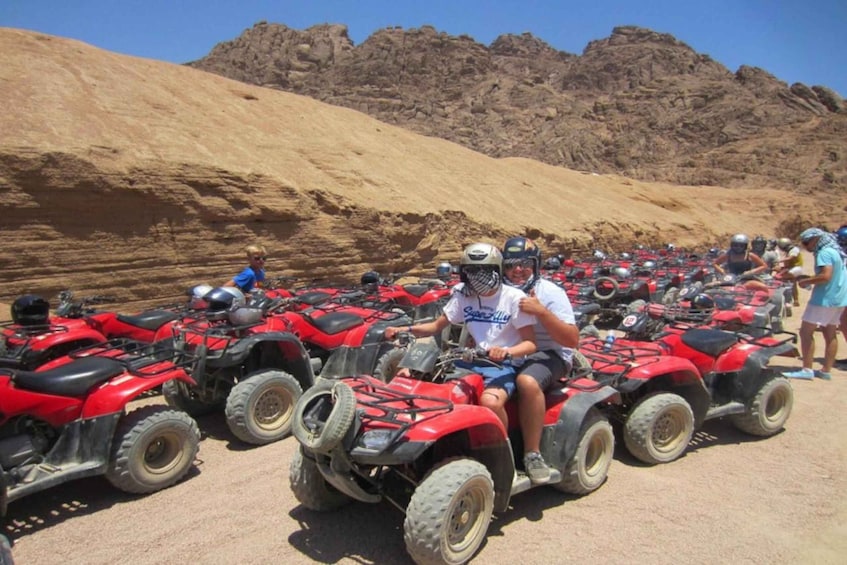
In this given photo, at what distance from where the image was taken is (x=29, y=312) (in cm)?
636

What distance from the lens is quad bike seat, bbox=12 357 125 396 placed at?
3.94 meters

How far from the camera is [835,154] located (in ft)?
206

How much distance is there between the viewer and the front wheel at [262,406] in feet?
16.7

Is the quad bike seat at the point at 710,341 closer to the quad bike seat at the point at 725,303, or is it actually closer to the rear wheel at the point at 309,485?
the quad bike seat at the point at 725,303

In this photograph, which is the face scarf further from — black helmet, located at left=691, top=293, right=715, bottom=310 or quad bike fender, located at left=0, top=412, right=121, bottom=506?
black helmet, located at left=691, top=293, right=715, bottom=310

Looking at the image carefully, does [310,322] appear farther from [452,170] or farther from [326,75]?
[326,75]

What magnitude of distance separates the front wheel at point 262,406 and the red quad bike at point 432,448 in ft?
4.68

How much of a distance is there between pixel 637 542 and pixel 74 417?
370cm

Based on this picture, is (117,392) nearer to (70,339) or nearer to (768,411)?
(70,339)

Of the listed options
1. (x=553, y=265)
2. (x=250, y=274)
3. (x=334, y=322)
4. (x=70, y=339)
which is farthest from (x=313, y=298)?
(x=553, y=265)

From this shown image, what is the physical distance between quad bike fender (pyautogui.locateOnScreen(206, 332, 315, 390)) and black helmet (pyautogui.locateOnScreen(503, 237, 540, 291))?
2410 millimetres

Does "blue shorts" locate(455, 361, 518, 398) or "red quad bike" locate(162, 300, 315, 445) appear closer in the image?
"blue shorts" locate(455, 361, 518, 398)

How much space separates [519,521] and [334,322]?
3330mm

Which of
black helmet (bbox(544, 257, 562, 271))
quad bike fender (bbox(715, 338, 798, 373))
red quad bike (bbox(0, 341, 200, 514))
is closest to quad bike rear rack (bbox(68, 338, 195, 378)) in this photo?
red quad bike (bbox(0, 341, 200, 514))
